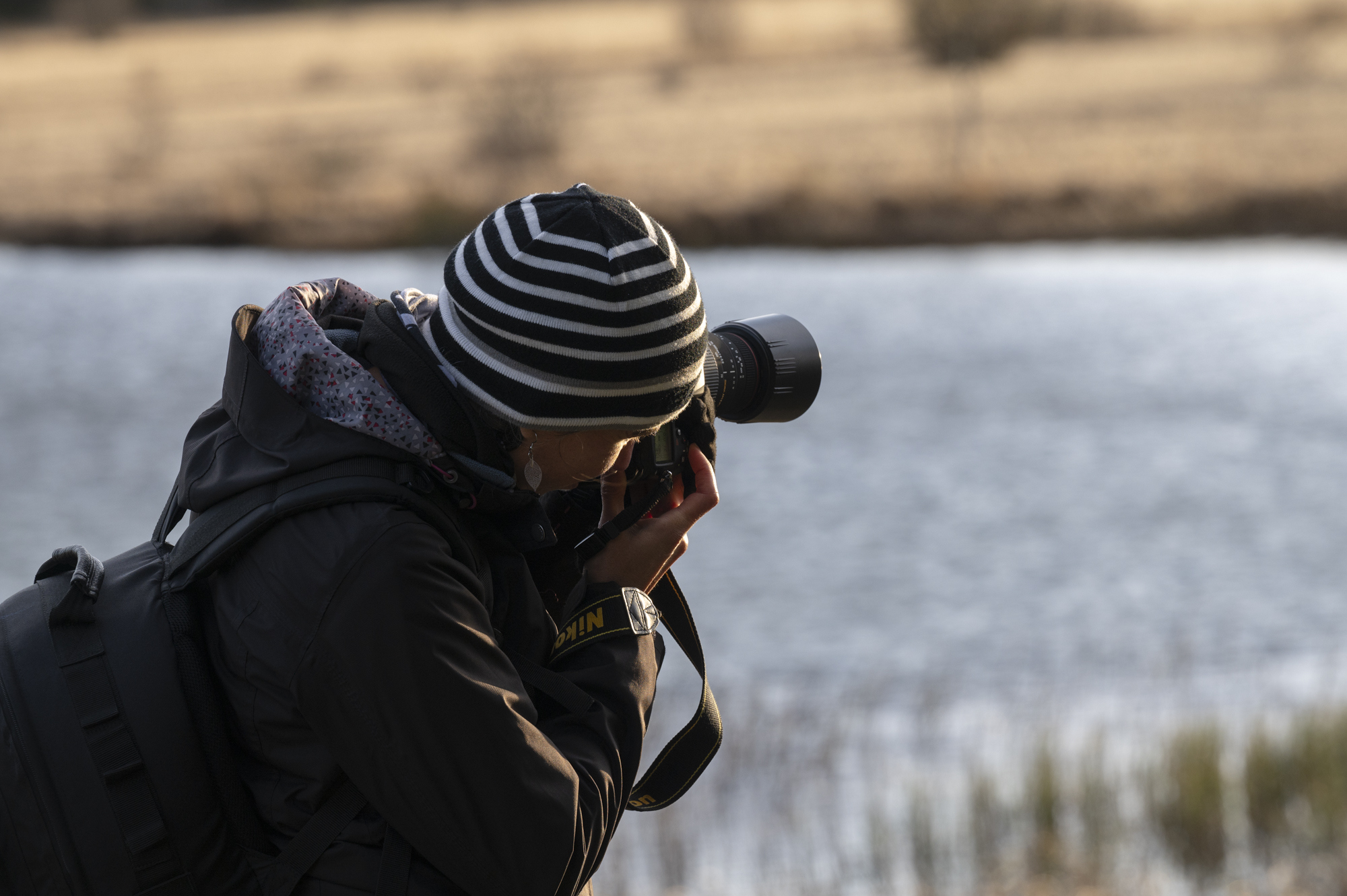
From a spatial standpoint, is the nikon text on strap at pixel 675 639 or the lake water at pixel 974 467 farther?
the lake water at pixel 974 467

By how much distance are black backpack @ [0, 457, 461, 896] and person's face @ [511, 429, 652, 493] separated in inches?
4.2

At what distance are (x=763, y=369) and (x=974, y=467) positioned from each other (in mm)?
7188

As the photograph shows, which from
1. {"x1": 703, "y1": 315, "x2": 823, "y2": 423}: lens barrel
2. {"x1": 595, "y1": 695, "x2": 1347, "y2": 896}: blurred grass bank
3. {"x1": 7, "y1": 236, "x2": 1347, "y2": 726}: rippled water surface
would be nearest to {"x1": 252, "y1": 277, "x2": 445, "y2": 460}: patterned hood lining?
{"x1": 703, "y1": 315, "x2": 823, "y2": 423}: lens barrel

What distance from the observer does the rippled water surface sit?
570cm

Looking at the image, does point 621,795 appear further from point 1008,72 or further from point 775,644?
point 1008,72

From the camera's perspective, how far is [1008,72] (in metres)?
25.8

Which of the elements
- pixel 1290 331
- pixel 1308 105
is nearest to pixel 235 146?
pixel 1290 331

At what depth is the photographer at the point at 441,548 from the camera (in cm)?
90

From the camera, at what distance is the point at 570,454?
105 centimetres

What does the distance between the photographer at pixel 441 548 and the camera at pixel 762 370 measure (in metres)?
0.39

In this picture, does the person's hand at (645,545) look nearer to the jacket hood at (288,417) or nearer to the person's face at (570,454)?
the person's face at (570,454)

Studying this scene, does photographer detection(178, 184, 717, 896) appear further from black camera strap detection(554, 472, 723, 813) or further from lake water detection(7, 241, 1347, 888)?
lake water detection(7, 241, 1347, 888)

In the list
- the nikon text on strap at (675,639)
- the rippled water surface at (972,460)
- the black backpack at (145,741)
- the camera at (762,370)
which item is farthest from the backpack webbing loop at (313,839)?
the rippled water surface at (972,460)

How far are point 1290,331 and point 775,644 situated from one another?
7.87m
